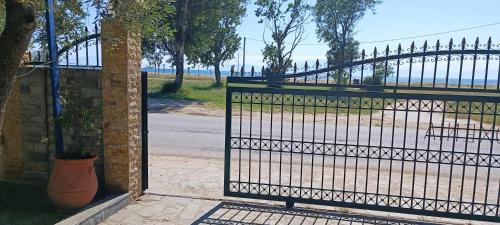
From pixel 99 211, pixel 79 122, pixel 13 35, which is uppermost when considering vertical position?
pixel 13 35

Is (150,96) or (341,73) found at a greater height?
(341,73)

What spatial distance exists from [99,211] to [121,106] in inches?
58.9

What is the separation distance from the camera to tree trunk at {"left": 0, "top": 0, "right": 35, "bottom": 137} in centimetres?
386

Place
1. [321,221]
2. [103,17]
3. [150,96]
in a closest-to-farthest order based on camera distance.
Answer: [103,17] < [321,221] < [150,96]

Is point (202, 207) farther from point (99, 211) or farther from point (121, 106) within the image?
point (121, 106)

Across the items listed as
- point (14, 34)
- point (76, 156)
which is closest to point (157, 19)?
point (14, 34)

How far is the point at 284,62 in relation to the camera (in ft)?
109

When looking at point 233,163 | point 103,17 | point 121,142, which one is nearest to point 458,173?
point 233,163

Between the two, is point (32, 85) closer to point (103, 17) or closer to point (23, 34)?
point (103, 17)

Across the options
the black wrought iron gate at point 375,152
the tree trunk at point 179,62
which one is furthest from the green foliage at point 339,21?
the black wrought iron gate at point 375,152

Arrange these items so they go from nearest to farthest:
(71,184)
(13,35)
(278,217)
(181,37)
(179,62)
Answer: (13,35) → (71,184) → (278,217) → (181,37) → (179,62)

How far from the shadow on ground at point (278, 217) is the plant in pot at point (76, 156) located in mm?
1621

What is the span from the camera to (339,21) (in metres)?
43.9

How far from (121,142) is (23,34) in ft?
8.12
